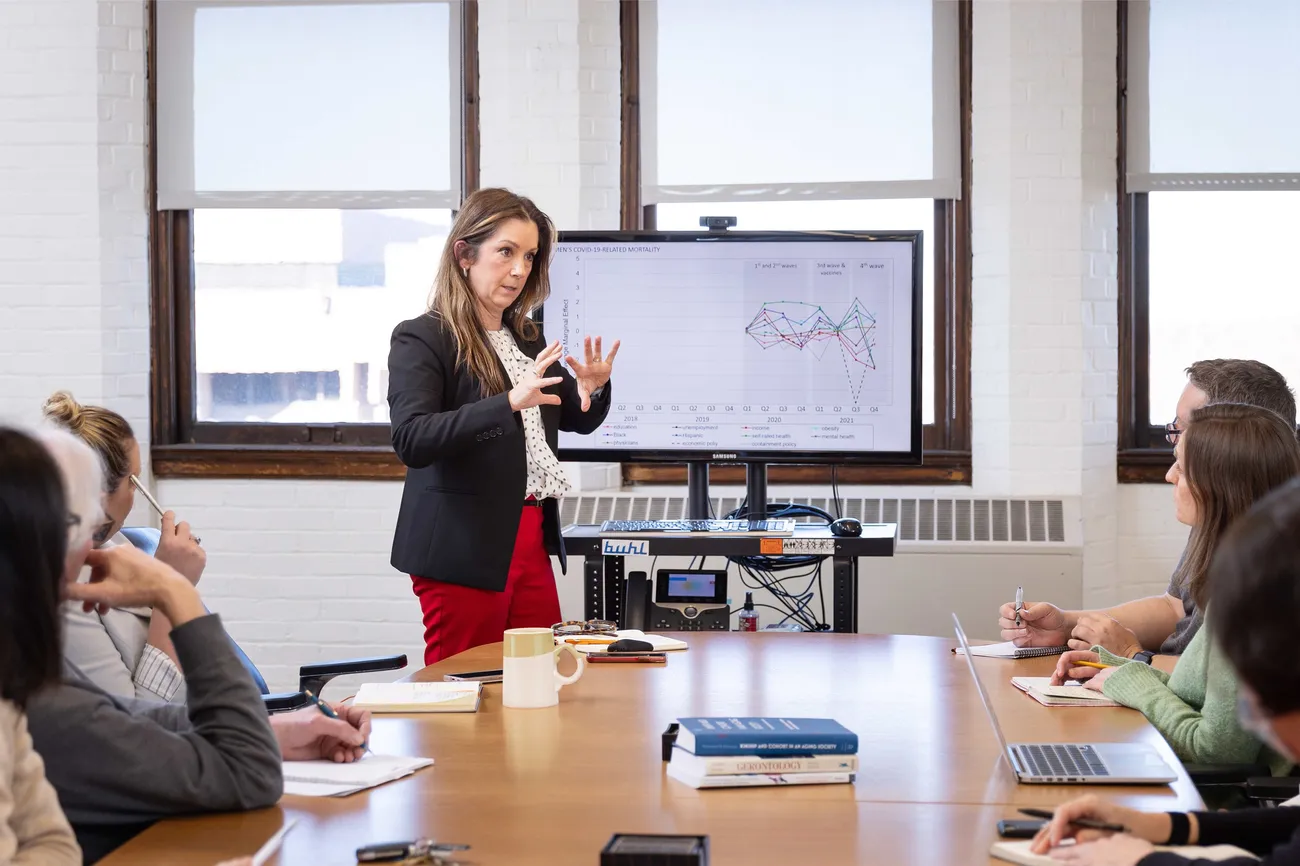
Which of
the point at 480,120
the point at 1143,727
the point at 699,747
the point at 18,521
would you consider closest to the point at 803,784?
the point at 699,747

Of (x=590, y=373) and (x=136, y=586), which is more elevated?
(x=590, y=373)

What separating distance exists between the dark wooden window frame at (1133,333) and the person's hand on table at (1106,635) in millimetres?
2128

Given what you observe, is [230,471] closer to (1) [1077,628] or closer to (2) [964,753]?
(1) [1077,628]

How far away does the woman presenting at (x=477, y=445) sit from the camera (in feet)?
8.80

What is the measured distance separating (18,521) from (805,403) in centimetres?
Result: 270

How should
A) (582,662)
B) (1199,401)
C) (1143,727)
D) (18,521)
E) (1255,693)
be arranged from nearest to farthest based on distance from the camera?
(1255,693)
(18,521)
(1143,727)
(582,662)
(1199,401)

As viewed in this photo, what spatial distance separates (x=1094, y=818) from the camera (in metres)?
1.29

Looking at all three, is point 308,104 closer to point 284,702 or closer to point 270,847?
point 284,702

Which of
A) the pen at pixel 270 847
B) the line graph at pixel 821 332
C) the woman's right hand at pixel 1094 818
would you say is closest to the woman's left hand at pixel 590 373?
the line graph at pixel 821 332

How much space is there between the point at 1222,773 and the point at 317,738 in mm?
1200

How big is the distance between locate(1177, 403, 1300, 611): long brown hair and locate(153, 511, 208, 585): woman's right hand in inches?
61.3

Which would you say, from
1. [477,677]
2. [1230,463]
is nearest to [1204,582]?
[1230,463]

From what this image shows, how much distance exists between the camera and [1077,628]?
2389 mm

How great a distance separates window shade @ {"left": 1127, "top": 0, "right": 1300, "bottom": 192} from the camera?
431 cm
